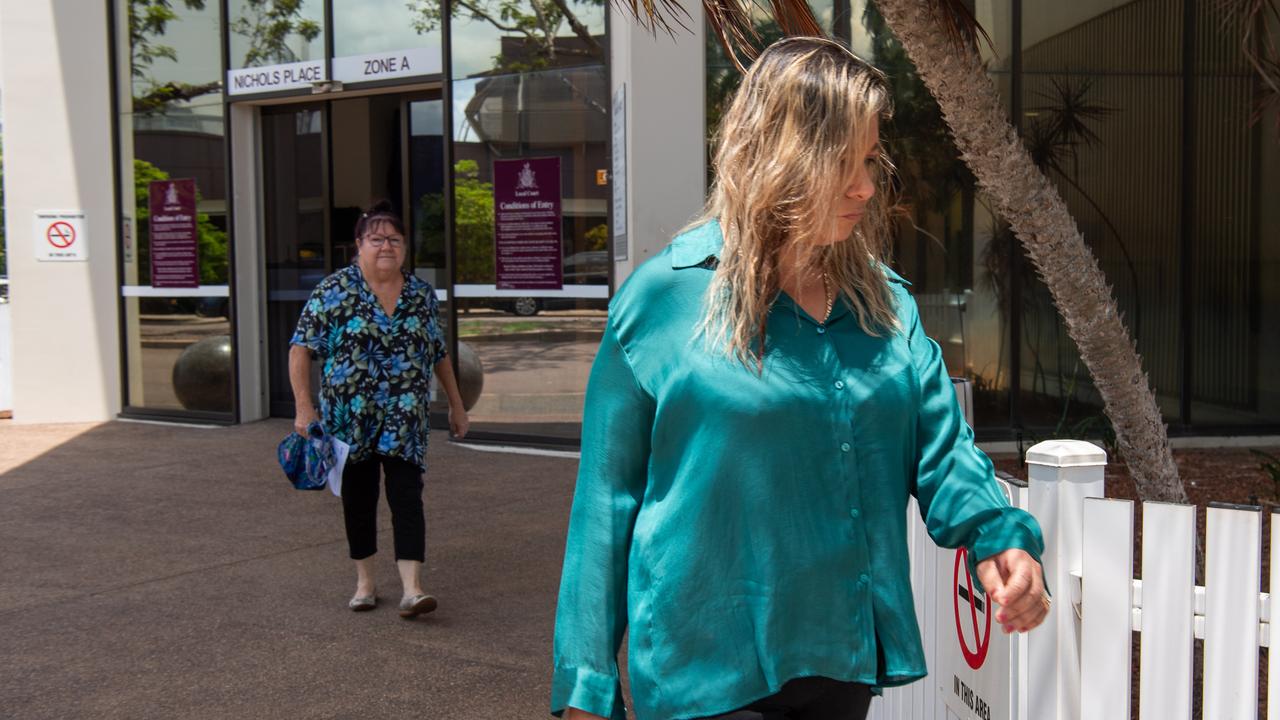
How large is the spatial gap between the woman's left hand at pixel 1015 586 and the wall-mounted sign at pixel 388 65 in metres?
9.42

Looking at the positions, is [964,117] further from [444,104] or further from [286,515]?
[444,104]

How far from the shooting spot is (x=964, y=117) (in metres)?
4.96

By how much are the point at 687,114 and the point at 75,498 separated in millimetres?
5153

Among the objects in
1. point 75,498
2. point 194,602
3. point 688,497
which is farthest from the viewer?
point 75,498

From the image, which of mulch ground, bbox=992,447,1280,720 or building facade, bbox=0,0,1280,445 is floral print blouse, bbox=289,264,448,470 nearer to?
mulch ground, bbox=992,447,1280,720

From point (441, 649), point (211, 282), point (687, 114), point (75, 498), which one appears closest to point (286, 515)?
point (75, 498)

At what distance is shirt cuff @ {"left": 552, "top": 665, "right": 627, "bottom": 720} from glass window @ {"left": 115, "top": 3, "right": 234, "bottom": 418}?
10.7 meters

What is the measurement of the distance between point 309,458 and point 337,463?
5.0 inches

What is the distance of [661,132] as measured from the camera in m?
9.18

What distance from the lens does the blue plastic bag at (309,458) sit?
5547mm

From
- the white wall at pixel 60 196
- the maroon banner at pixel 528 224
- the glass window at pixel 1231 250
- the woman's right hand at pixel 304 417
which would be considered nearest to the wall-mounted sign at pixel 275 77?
the white wall at pixel 60 196

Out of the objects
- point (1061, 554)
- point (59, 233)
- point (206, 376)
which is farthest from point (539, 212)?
point (1061, 554)

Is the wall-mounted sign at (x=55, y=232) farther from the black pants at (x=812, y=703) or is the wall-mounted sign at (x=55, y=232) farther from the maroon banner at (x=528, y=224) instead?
the black pants at (x=812, y=703)

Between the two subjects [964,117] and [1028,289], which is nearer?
[964,117]
